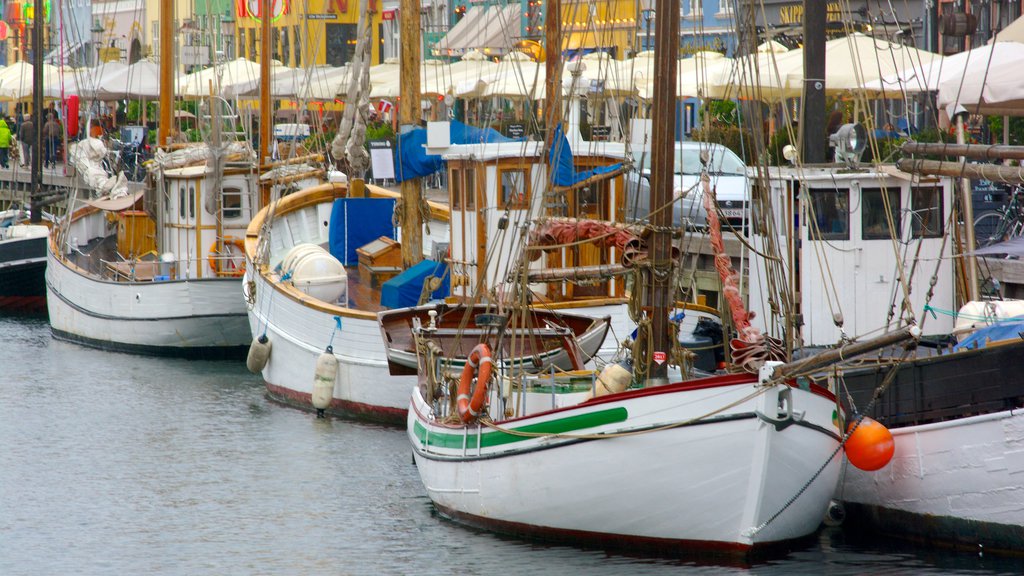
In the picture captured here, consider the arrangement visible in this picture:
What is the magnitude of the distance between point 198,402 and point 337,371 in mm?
3254

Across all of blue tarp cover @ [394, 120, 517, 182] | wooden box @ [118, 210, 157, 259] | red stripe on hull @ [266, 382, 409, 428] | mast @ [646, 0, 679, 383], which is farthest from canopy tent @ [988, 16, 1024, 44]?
wooden box @ [118, 210, 157, 259]

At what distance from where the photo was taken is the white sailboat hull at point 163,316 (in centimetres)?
2705

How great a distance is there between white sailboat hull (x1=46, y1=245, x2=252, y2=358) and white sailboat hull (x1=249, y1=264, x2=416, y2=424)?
3.93 metres

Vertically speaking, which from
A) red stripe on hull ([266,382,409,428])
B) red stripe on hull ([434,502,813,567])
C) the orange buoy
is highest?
the orange buoy

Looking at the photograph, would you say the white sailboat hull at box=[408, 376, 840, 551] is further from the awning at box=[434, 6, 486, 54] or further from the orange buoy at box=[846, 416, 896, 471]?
the awning at box=[434, 6, 486, 54]

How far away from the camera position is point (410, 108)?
22.4 m

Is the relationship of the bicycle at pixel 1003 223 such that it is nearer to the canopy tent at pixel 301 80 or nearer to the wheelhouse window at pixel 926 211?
the wheelhouse window at pixel 926 211

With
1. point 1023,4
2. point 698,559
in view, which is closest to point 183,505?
point 698,559

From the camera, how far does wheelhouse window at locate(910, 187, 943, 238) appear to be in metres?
16.5

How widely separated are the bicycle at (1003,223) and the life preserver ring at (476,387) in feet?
26.8

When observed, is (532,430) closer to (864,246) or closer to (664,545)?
(664,545)

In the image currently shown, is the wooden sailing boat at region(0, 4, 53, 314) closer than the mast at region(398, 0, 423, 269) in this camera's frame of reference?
No

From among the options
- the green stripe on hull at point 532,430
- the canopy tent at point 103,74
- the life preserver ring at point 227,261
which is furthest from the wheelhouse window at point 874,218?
the canopy tent at point 103,74

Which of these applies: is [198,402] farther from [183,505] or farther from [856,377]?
[856,377]
